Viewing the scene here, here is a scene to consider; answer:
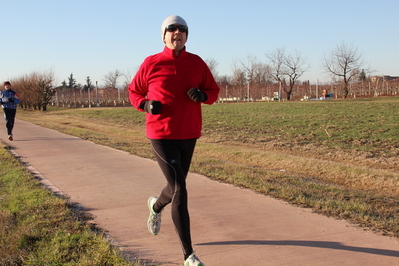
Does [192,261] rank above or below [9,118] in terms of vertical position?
below

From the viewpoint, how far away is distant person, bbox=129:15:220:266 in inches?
144

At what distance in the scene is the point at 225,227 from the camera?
4.57 meters

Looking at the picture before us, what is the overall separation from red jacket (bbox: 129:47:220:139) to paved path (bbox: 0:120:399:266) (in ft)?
3.62

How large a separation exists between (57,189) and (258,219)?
130 inches

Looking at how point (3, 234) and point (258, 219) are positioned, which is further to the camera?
point (258, 219)

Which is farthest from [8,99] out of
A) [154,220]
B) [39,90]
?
[39,90]

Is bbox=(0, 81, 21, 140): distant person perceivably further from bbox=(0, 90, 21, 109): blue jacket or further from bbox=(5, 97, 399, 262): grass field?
bbox=(5, 97, 399, 262): grass field

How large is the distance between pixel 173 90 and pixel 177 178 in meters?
0.75

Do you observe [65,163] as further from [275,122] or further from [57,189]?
[275,122]

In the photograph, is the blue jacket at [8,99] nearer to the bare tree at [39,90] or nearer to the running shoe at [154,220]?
the running shoe at [154,220]

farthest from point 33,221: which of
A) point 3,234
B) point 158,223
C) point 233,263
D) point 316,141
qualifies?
point 316,141

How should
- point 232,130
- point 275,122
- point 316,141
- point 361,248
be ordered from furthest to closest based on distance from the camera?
point 275,122
point 232,130
point 316,141
point 361,248

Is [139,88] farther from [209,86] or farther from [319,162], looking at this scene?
[319,162]

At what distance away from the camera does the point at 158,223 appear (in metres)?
4.23
